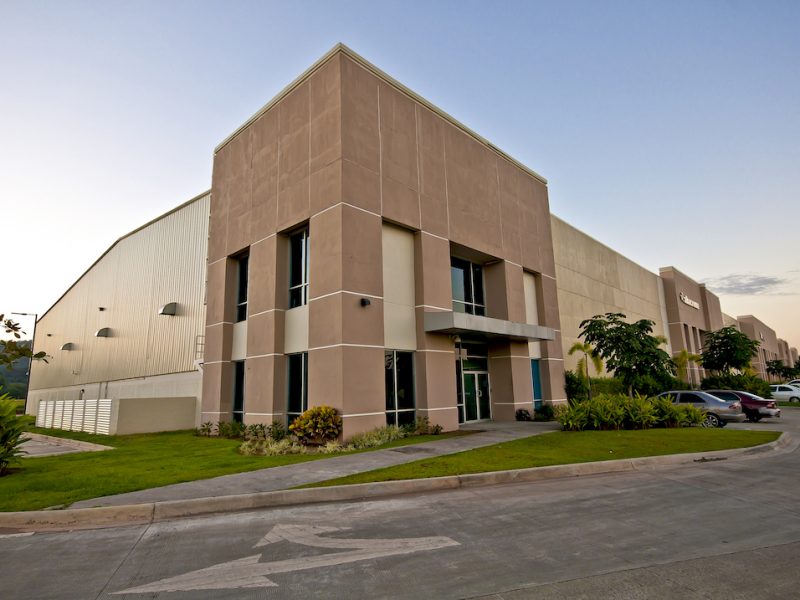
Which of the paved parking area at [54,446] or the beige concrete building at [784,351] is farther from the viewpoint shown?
the beige concrete building at [784,351]

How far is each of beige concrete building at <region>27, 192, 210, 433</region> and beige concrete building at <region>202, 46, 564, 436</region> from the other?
4591 mm

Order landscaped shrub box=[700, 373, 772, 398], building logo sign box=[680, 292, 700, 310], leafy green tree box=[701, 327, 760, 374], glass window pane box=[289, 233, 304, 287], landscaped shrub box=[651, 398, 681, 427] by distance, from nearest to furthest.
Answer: landscaped shrub box=[651, 398, 681, 427] → glass window pane box=[289, 233, 304, 287] → landscaped shrub box=[700, 373, 772, 398] → leafy green tree box=[701, 327, 760, 374] → building logo sign box=[680, 292, 700, 310]

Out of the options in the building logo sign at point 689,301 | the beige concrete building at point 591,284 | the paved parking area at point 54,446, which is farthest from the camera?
the building logo sign at point 689,301

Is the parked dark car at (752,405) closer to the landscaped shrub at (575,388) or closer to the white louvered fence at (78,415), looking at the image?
the landscaped shrub at (575,388)

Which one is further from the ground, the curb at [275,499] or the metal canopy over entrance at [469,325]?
the metal canopy over entrance at [469,325]

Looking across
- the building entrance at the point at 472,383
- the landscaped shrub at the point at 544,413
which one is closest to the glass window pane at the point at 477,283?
the building entrance at the point at 472,383

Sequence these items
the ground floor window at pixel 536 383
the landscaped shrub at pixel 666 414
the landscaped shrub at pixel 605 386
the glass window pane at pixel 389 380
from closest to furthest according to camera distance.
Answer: the glass window pane at pixel 389 380 → the landscaped shrub at pixel 666 414 → the ground floor window at pixel 536 383 → the landscaped shrub at pixel 605 386

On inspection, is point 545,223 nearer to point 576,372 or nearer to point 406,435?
point 576,372

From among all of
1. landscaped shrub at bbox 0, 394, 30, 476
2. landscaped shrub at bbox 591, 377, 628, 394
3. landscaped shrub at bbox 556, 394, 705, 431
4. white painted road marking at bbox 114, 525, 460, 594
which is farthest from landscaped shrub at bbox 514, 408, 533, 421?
landscaped shrub at bbox 0, 394, 30, 476

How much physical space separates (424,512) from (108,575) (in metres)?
4.25

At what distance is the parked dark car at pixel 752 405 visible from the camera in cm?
2275

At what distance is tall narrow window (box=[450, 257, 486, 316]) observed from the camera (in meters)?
22.5

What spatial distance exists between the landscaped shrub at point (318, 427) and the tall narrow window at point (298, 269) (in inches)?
197

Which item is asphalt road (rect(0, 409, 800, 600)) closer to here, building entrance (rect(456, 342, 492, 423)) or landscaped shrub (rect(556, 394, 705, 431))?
landscaped shrub (rect(556, 394, 705, 431))
